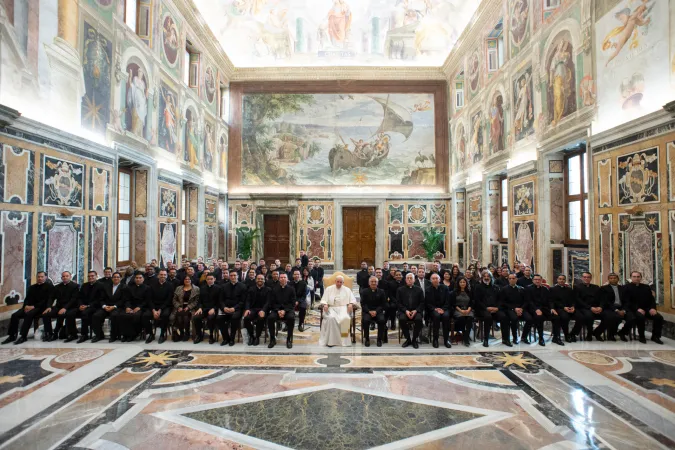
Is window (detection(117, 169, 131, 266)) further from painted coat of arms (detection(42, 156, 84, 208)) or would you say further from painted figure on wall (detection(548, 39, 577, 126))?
painted figure on wall (detection(548, 39, 577, 126))

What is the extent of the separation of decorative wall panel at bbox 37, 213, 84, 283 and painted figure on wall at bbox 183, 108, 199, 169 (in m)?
6.16

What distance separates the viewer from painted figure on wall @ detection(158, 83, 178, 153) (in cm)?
1147

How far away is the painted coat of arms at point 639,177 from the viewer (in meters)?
6.50

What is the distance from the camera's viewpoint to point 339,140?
18.1 m

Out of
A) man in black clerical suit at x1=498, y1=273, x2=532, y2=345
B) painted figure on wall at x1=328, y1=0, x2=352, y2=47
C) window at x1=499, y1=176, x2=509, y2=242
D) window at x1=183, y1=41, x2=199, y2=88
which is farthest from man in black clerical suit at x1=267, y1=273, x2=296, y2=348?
painted figure on wall at x1=328, y1=0, x2=352, y2=47

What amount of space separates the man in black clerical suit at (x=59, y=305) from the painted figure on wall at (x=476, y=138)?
1360cm

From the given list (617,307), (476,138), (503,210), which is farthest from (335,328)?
(476,138)

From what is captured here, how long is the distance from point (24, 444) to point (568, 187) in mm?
11378

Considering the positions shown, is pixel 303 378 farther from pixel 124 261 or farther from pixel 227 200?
pixel 227 200

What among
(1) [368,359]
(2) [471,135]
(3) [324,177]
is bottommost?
(1) [368,359]

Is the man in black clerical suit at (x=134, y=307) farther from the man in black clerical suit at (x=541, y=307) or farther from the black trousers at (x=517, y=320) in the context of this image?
the man in black clerical suit at (x=541, y=307)

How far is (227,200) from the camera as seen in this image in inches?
707

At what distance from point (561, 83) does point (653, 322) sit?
236 inches

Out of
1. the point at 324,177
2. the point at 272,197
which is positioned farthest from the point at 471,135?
the point at 272,197
